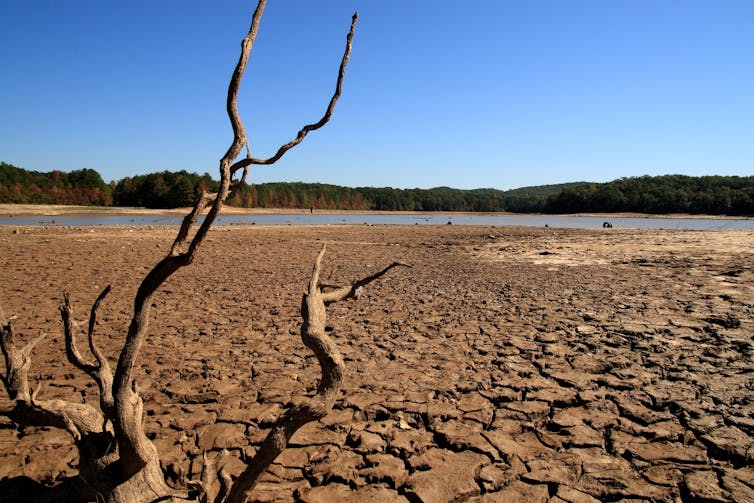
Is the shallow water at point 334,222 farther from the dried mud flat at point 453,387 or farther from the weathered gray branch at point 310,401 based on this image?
the weathered gray branch at point 310,401

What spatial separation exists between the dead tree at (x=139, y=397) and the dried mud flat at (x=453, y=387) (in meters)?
0.83

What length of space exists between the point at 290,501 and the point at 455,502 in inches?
35.9

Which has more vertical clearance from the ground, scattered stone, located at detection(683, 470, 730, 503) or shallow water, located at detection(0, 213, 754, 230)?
shallow water, located at detection(0, 213, 754, 230)

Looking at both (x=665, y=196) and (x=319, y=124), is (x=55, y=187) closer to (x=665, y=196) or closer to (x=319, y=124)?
(x=319, y=124)

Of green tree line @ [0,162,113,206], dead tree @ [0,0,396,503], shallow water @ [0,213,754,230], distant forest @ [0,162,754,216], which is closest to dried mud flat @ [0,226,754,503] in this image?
dead tree @ [0,0,396,503]

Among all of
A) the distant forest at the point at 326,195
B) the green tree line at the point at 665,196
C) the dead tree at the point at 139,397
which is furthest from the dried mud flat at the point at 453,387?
the green tree line at the point at 665,196

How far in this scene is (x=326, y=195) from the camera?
105m

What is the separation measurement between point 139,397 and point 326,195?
10460 centimetres

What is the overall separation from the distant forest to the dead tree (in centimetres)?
4918

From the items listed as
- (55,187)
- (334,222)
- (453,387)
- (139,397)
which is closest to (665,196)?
(334,222)

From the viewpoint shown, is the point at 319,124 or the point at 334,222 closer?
the point at 319,124

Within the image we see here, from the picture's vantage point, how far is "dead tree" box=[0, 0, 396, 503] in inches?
63.2

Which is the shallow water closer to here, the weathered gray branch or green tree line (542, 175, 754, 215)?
green tree line (542, 175, 754, 215)

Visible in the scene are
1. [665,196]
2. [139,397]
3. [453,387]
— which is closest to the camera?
[139,397]
